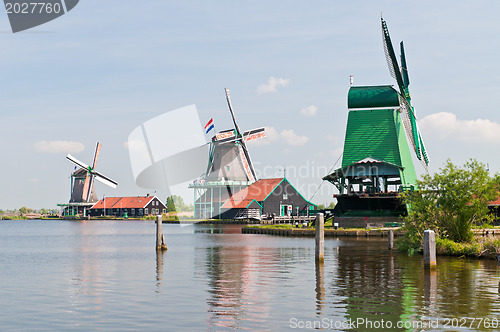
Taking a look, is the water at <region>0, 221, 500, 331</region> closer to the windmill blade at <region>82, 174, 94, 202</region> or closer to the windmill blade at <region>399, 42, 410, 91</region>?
the windmill blade at <region>399, 42, 410, 91</region>

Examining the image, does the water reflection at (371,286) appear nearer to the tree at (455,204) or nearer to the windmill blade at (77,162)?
the tree at (455,204)

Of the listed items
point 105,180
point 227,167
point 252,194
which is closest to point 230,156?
point 227,167

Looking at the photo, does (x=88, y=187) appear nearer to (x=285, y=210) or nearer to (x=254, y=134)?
(x=254, y=134)

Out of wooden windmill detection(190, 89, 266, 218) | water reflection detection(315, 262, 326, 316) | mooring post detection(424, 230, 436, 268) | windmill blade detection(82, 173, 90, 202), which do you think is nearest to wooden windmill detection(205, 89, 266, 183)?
wooden windmill detection(190, 89, 266, 218)

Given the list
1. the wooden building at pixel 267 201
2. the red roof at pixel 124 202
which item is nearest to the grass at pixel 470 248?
the wooden building at pixel 267 201

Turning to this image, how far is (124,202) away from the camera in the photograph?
5369 inches

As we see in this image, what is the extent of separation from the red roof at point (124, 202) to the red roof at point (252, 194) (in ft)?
151

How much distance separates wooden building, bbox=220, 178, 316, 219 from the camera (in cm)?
8538

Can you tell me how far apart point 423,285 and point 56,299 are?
40.5 feet

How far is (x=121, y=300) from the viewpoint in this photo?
1870cm

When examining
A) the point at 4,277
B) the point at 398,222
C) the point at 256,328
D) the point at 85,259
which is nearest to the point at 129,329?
the point at 256,328

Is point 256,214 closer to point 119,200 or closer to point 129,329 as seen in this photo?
point 119,200

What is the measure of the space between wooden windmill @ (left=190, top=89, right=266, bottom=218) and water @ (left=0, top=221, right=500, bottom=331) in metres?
60.5

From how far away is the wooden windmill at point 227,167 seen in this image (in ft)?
302
